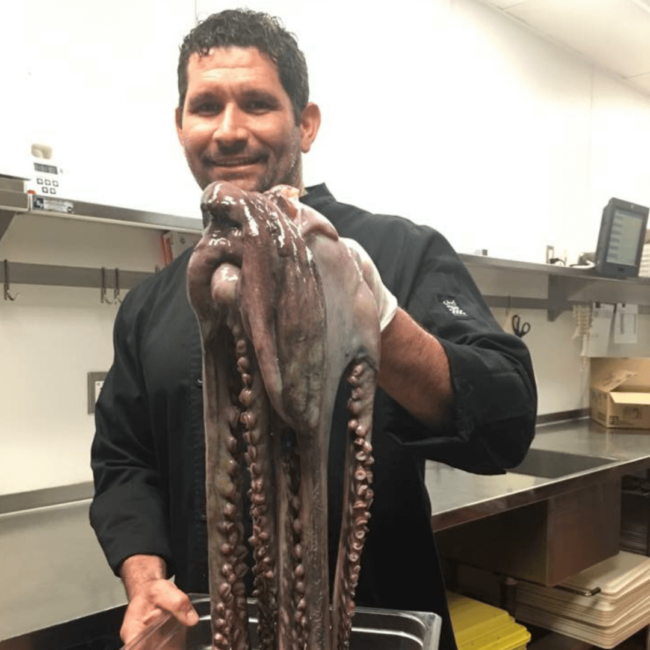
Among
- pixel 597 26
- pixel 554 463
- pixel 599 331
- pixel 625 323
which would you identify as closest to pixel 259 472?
pixel 554 463

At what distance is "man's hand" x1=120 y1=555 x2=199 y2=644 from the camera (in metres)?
0.71

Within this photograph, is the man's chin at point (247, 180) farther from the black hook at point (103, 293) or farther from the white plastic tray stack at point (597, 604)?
the white plastic tray stack at point (597, 604)

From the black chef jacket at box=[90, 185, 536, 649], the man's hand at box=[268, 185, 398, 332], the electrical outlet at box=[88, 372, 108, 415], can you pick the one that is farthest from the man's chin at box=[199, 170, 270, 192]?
the electrical outlet at box=[88, 372, 108, 415]

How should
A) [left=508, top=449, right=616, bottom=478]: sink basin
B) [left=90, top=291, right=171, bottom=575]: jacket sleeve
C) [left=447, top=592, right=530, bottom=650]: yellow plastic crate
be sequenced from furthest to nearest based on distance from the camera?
[left=508, top=449, right=616, bottom=478]: sink basin < [left=447, top=592, right=530, bottom=650]: yellow plastic crate < [left=90, top=291, right=171, bottom=575]: jacket sleeve

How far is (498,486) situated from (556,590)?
462 millimetres

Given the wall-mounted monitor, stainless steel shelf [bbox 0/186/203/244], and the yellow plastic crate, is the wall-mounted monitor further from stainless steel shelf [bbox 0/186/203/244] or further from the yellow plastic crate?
stainless steel shelf [bbox 0/186/203/244]

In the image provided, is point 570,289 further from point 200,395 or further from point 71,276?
point 200,395

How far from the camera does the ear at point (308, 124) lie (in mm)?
1052

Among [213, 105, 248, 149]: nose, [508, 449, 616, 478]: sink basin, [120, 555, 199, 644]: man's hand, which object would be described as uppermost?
[213, 105, 248, 149]: nose

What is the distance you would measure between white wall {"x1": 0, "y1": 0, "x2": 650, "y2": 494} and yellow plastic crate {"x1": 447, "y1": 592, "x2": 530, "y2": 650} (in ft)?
3.97

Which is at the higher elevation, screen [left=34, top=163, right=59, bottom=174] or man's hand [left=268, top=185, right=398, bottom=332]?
screen [left=34, top=163, right=59, bottom=174]

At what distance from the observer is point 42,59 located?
1.76 metres

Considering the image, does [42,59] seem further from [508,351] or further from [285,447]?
[285,447]

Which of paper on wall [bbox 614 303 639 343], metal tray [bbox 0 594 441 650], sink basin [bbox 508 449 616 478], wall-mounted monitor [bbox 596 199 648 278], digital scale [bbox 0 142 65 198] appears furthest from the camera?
paper on wall [bbox 614 303 639 343]
